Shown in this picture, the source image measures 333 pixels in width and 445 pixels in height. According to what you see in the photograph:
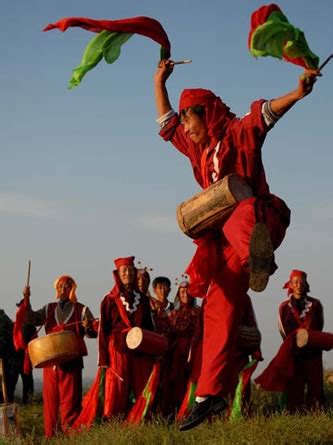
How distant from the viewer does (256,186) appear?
647cm

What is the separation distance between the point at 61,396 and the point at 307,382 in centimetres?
328

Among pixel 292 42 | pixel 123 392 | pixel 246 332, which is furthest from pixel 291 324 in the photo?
pixel 292 42

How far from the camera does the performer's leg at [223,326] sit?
20.8 ft

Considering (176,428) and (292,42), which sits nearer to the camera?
(292,42)

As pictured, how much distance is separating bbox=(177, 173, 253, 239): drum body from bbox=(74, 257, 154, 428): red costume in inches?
197

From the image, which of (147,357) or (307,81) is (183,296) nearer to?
(147,357)

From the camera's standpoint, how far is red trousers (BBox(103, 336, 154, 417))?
37.1 feet

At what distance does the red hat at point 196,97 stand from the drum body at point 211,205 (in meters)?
0.61

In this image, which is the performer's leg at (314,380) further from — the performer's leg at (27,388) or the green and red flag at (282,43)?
the green and red flag at (282,43)

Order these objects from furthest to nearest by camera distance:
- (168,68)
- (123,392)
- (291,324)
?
(291,324), (123,392), (168,68)

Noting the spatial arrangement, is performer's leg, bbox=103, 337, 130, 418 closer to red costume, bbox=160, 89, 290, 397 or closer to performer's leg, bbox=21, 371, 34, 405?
red costume, bbox=160, 89, 290, 397

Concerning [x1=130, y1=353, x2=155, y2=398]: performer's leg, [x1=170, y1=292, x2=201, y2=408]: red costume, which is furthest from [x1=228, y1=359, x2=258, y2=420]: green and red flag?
[x1=170, y1=292, x2=201, y2=408]: red costume

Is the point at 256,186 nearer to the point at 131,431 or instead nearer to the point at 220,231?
the point at 220,231

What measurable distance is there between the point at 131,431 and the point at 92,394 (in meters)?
2.89
